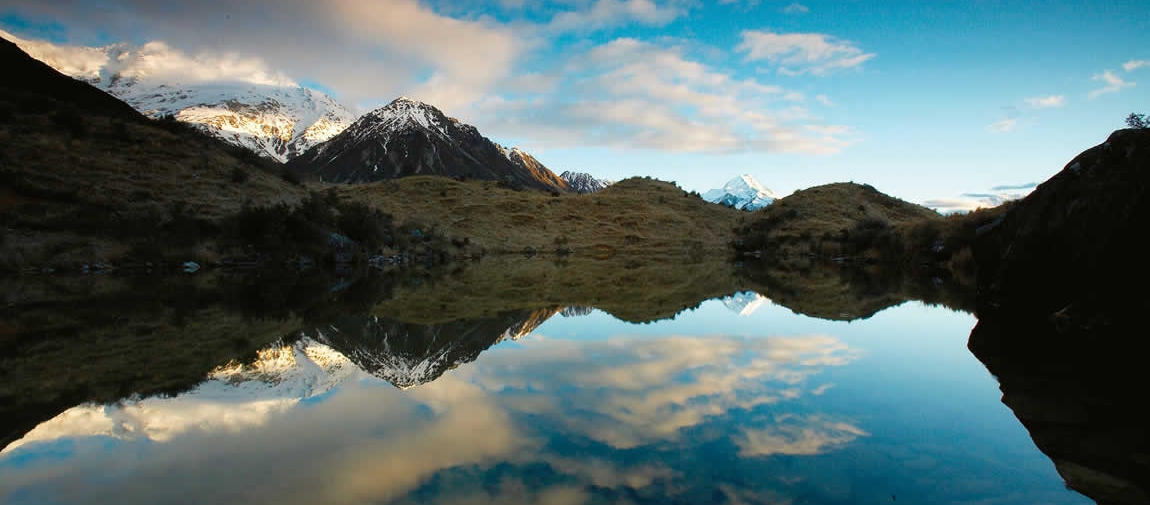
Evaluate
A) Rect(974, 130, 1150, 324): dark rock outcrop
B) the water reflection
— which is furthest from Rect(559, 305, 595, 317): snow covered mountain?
Rect(974, 130, 1150, 324): dark rock outcrop

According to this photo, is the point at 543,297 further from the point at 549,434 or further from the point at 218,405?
the point at 549,434

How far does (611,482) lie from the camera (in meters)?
4.12

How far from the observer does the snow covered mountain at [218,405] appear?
5.32 metres

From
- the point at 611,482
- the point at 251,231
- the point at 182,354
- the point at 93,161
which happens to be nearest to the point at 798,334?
the point at 611,482

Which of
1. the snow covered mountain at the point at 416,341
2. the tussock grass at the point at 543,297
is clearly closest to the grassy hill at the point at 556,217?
the tussock grass at the point at 543,297

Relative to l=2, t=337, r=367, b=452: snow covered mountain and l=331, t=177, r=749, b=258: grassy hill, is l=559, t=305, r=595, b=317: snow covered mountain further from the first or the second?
l=331, t=177, r=749, b=258: grassy hill

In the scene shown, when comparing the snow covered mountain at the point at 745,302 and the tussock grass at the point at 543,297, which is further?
the snow covered mountain at the point at 745,302

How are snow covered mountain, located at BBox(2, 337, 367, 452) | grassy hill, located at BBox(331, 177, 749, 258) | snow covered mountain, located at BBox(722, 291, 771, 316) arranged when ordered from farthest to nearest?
grassy hill, located at BBox(331, 177, 749, 258), snow covered mountain, located at BBox(722, 291, 771, 316), snow covered mountain, located at BBox(2, 337, 367, 452)

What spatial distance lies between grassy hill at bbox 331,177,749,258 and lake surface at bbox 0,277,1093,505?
2226 inches

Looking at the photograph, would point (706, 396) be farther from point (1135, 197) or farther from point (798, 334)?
point (1135, 197)

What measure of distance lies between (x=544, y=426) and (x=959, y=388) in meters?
5.72

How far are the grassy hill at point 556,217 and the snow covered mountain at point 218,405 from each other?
183 ft

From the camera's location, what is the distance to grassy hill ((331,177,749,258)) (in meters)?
74.1

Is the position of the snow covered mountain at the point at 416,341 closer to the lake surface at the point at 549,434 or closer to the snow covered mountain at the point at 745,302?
the lake surface at the point at 549,434
